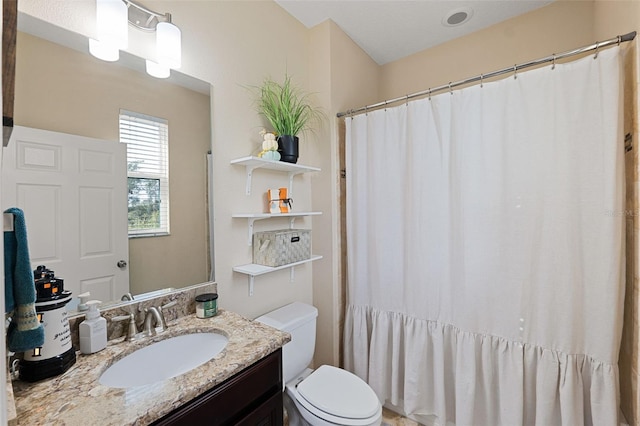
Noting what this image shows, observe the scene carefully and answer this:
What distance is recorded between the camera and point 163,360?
109cm

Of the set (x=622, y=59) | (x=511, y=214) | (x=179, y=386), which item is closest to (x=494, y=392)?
(x=511, y=214)

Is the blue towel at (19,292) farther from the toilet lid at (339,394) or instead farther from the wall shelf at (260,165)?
the toilet lid at (339,394)

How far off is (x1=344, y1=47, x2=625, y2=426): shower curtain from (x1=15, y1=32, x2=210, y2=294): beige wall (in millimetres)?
997

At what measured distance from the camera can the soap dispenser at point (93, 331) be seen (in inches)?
37.5

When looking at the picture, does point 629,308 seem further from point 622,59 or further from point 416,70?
point 416,70

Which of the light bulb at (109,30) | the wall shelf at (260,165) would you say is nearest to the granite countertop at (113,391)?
the wall shelf at (260,165)

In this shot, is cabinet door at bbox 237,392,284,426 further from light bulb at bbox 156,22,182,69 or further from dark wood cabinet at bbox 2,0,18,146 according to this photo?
light bulb at bbox 156,22,182,69

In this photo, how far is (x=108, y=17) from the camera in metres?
1.04

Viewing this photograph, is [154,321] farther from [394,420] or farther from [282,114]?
[394,420]

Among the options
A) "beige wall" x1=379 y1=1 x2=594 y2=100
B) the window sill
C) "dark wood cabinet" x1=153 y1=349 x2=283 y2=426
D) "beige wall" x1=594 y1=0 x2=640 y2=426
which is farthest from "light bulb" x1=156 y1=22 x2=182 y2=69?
"beige wall" x1=594 y1=0 x2=640 y2=426

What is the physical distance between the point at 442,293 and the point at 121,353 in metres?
1.53

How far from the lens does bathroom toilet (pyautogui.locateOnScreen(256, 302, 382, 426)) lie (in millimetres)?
1294

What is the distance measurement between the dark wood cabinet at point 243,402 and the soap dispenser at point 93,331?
0.42m

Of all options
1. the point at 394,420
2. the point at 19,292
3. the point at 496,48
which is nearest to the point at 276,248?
the point at 19,292
